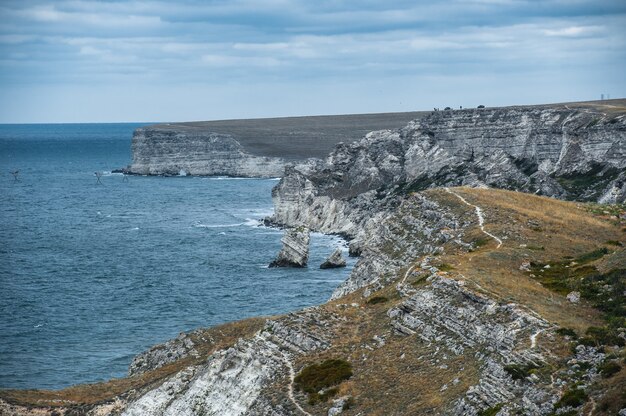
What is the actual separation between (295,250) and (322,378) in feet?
243

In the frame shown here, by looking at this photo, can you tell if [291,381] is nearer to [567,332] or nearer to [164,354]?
[164,354]

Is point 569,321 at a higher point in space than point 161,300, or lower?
higher

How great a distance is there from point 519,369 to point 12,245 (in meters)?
124

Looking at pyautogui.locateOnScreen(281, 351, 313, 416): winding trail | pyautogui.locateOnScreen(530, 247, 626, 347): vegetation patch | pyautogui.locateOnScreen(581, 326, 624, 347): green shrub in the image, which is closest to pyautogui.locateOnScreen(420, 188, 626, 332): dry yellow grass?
pyautogui.locateOnScreen(581, 326, 624, 347): green shrub

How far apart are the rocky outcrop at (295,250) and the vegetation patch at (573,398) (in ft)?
286

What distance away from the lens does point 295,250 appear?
128m

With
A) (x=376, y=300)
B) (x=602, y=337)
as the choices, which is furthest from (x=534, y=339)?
(x=376, y=300)

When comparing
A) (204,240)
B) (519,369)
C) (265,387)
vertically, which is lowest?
(204,240)

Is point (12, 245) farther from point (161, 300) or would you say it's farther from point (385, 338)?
point (385, 338)

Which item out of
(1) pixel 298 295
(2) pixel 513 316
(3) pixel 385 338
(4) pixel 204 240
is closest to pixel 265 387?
(3) pixel 385 338

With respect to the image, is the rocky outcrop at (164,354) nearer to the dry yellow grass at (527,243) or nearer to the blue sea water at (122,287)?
the blue sea water at (122,287)

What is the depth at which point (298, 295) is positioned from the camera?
360 ft

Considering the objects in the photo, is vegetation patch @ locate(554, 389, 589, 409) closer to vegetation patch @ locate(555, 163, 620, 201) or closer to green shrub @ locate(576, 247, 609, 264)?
green shrub @ locate(576, 247, 609, 264)

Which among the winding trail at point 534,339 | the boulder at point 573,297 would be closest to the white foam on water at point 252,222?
the boulder at point 573,297
